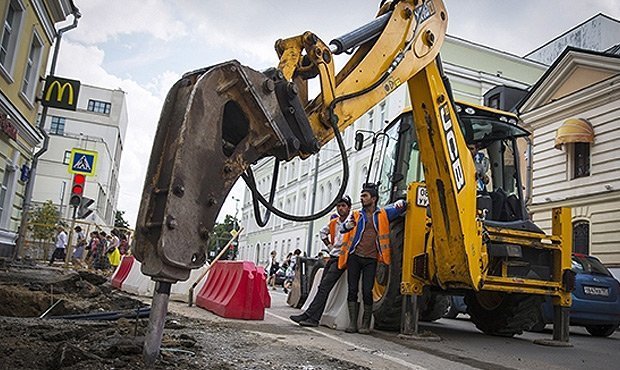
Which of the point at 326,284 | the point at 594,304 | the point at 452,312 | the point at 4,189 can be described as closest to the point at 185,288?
the point at 326,284

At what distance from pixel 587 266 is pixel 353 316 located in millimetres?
6280

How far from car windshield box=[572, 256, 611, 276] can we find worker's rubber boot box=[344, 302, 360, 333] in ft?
19.1

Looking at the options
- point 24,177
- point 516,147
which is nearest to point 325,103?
point 516,147

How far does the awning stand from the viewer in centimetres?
1922

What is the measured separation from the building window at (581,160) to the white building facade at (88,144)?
39.8 metres

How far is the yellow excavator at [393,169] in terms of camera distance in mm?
3006

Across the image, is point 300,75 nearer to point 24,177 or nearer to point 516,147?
point 516,147

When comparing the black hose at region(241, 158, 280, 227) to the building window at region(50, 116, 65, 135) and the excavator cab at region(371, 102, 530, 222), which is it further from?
the building window at region(50, 116, 65, 135)

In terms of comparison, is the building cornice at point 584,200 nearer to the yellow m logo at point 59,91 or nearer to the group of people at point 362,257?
the group of people at point 362,257

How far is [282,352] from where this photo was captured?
185 inches

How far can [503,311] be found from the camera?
26.8ft

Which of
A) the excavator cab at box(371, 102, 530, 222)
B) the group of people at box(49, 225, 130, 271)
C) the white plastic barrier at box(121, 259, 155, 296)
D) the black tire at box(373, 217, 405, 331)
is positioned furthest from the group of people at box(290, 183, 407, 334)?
the group of people at box(49, 225, 130, 271)

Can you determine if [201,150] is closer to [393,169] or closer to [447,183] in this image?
[447,183]

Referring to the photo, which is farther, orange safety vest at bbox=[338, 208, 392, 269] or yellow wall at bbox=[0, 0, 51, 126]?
yellow wall at bbox=[0, 0, 51, 126]
